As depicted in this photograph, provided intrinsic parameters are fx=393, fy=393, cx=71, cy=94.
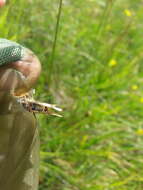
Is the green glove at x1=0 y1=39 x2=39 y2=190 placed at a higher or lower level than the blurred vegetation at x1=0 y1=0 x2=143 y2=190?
higher

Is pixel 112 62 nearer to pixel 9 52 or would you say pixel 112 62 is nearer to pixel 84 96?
pixel 84 96

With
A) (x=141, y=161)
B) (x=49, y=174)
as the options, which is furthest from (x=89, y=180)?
(x=141, y=161)

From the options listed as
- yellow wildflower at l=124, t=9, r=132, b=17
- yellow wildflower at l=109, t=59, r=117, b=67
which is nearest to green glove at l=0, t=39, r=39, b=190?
yellow wildflower at l=109, t=59, r=117, b=67

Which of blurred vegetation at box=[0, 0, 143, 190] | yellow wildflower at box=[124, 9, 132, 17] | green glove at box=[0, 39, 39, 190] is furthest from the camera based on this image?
yellow wildflower at box=[124, 9, 132, 17]

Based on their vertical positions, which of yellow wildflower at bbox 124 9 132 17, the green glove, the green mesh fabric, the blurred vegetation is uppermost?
the green mesh fabric

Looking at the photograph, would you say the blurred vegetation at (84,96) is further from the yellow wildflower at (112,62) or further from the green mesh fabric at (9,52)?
the green mesh fabric at (9,52)

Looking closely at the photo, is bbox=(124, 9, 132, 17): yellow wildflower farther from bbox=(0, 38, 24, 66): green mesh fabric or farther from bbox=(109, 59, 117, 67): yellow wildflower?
bbox=(0, 38, 24, 66): green mesh fabric

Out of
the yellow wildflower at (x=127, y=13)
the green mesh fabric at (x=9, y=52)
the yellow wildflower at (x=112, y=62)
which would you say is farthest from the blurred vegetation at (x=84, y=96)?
the green mesh fabric at (x=9, y=52)
